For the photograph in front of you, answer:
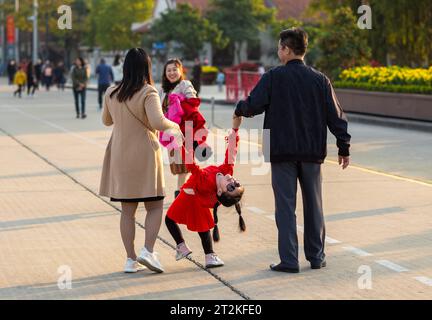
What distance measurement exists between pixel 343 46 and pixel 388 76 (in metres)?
5.34

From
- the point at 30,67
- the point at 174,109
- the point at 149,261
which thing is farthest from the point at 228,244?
the point at 30,67

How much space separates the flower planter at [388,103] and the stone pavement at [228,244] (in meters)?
9.38

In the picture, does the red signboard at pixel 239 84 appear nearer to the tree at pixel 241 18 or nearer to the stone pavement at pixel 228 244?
the stone pavement at pixel 228 244

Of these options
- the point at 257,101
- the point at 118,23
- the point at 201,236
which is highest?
the point at 118,23

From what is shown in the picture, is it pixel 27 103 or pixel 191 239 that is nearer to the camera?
pixel 191 239

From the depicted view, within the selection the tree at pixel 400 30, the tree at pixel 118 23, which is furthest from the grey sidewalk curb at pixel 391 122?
the tree at pixel 118 23

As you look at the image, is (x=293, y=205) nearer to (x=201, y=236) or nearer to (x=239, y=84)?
(x=201, y=236)

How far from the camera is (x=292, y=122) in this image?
7.90 meters

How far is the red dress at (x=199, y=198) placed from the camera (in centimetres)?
805

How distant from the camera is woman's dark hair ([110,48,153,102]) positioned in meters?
7.80

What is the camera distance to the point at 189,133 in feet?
Answer: 35.2

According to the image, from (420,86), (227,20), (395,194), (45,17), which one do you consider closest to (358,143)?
(420,86)
